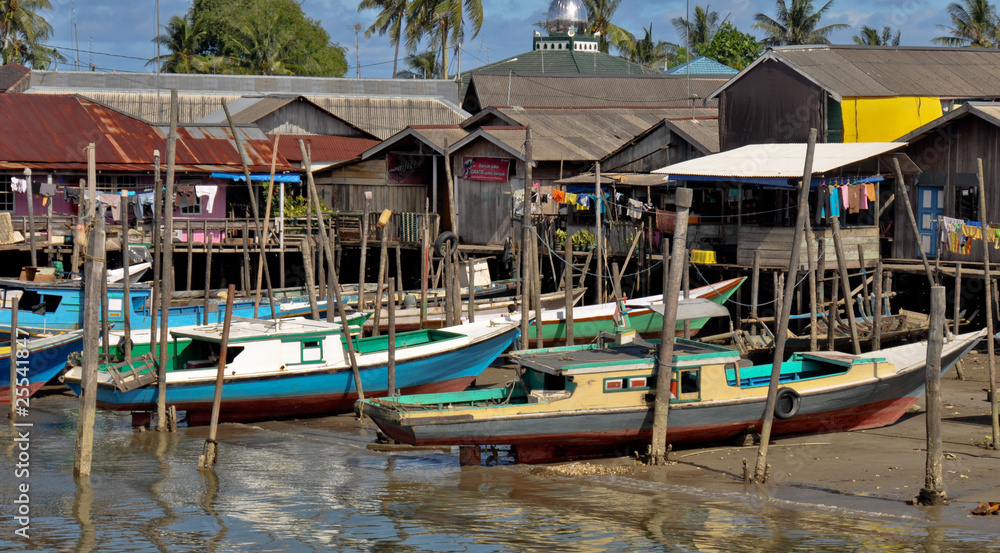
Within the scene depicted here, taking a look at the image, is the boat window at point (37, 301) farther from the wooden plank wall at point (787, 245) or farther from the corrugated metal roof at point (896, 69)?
the corrugated metal roof at point (896, 69)

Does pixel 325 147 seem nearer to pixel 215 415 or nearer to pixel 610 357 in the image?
pixel 215 415

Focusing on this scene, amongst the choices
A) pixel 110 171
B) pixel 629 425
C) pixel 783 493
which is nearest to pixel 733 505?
pixel 783 493

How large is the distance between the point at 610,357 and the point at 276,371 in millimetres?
6345

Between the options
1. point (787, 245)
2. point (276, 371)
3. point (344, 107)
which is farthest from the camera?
point (344, 107)

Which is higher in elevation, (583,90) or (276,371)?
(583,90)

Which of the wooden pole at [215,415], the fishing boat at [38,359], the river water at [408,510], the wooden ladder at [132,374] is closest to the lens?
the river water at [408,510]

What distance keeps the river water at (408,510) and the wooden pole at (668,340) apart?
0.81 m

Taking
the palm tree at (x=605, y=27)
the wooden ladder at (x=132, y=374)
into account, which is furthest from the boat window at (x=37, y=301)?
the palm tree at (x=605, y=27)

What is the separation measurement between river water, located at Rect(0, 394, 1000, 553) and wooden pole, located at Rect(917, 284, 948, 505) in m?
0.27

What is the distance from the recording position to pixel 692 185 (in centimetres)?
2714

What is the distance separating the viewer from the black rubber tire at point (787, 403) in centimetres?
1623

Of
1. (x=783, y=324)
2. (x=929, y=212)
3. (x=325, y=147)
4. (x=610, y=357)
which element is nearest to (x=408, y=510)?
(x=610, y=357)

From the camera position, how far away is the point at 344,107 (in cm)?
4519

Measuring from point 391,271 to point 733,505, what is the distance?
23637mm
